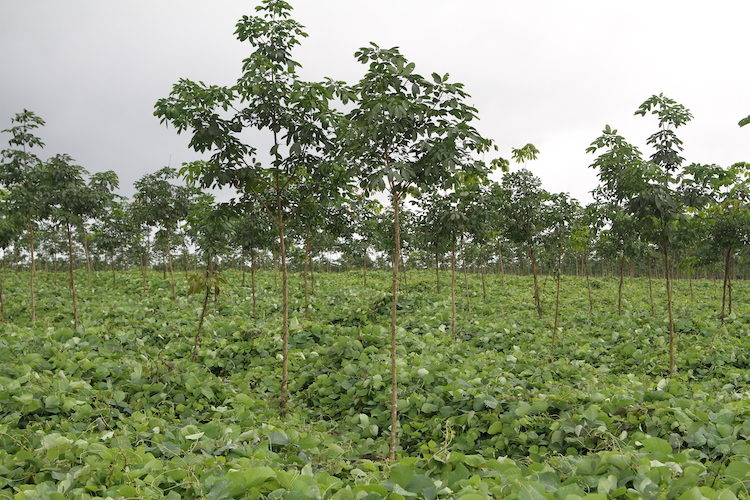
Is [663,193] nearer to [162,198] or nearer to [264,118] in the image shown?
[264,118]

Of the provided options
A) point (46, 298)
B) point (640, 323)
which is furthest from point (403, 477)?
point (46, 298)

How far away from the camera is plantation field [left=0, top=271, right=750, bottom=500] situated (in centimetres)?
370

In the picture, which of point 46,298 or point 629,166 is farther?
point 46,298

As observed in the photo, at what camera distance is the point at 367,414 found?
7.11 meters

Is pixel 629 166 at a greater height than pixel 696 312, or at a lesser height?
greater

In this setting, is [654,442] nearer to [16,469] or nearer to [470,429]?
[470,429]

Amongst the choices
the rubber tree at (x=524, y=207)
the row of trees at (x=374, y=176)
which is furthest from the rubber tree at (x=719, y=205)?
the rubber tree at (x=524, y=207)

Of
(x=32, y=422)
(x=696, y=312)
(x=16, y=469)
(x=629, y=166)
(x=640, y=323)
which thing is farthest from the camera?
(x=696, y=312)

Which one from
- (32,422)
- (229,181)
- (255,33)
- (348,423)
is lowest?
(348,423)

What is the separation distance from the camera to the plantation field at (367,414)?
12.1ft

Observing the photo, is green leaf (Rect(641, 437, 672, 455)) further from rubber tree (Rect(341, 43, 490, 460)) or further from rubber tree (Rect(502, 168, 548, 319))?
rubber tree (Rect(502, 168, 548, 319))

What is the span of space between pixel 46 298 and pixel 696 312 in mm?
26773

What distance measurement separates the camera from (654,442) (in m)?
4.29

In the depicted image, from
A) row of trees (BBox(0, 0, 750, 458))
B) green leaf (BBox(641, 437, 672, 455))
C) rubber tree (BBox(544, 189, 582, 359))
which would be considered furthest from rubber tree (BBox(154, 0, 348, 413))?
rubber tree (BBox(544, 189, 582, 359))
